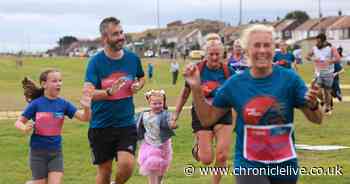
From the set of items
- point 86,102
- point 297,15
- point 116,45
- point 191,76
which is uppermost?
point 297,15

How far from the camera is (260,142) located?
6.16 meters

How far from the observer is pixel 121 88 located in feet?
29.7

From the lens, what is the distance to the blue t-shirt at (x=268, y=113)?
610 cm

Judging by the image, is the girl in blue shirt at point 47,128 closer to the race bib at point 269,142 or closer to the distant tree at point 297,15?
the race bib at point 269,142

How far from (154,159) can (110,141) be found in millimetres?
1337

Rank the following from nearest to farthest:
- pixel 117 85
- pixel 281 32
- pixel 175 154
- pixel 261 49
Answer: pixel 261 49 → pixel 117 85 → pixel 175 154 → pixel 281 32

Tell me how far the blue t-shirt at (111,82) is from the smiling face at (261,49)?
3.20m

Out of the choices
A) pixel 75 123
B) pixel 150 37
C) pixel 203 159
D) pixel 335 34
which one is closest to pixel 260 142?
pixel 203 159

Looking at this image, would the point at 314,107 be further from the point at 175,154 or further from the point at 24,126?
the point at 175,154

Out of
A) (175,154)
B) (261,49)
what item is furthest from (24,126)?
(175,154)

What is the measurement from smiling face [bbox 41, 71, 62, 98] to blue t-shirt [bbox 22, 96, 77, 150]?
7 centimetres

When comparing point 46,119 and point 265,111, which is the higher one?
point 265,111

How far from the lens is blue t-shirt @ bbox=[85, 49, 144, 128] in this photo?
29.7ft

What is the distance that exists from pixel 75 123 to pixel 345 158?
9.38 m
